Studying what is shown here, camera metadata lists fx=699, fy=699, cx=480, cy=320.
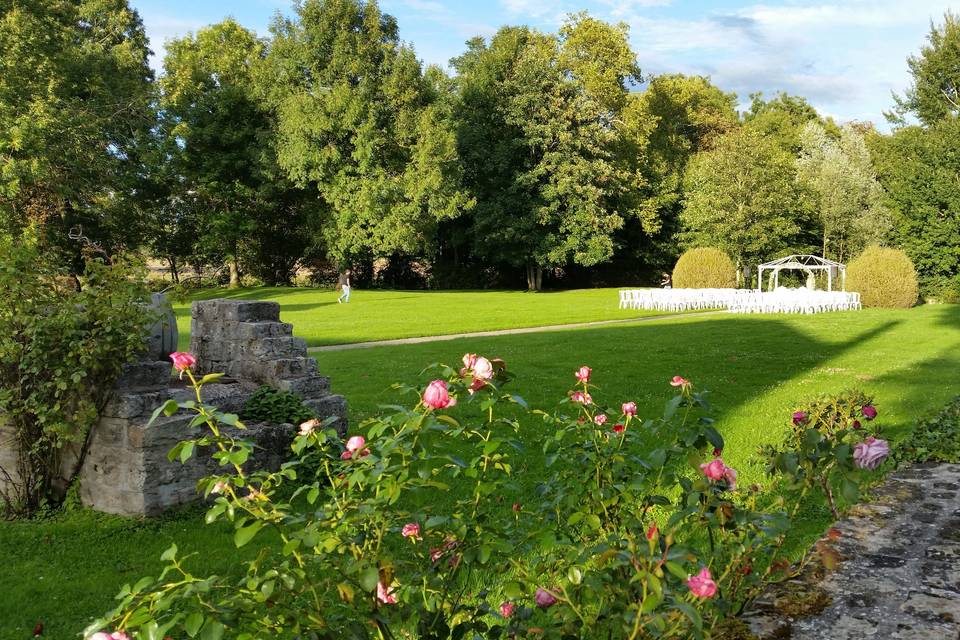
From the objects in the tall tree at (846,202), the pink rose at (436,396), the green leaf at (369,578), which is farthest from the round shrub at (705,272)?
the green leaf at (369,578)

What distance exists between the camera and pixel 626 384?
34.4 ft

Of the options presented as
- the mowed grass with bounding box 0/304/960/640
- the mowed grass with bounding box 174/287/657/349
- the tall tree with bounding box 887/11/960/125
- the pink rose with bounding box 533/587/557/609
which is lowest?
the mowed grass with bounding box 0/304/960/640

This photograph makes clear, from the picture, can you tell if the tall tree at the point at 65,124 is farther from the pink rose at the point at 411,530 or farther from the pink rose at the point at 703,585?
the pink rose at the point at 703,585

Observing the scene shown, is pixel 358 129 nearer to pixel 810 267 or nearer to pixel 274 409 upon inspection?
pixel 810 267

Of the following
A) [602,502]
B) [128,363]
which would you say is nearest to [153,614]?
[602,502]

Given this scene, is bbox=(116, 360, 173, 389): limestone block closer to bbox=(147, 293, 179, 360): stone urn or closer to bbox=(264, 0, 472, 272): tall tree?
bbox=(147, 293, 179, 360): stone urn

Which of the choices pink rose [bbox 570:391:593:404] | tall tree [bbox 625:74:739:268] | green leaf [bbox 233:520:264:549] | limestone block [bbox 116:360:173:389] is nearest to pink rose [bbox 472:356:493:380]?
green leaf [bbox 233:520:264:549]

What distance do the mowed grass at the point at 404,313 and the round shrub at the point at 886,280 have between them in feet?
Result: 32.6

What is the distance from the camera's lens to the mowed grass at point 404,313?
17.8 m

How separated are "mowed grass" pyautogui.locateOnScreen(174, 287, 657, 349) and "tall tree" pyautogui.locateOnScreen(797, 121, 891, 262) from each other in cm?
1538

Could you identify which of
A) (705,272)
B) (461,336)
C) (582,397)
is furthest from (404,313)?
(582,397)

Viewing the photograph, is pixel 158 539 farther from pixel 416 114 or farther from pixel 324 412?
pixel 416 114

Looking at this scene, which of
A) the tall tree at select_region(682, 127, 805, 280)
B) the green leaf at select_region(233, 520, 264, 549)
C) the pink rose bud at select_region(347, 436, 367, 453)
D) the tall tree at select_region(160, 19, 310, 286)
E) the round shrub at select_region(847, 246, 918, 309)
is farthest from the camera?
the tall tree at select_region(682, 127, 805, 280)

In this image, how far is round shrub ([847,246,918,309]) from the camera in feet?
91.4
